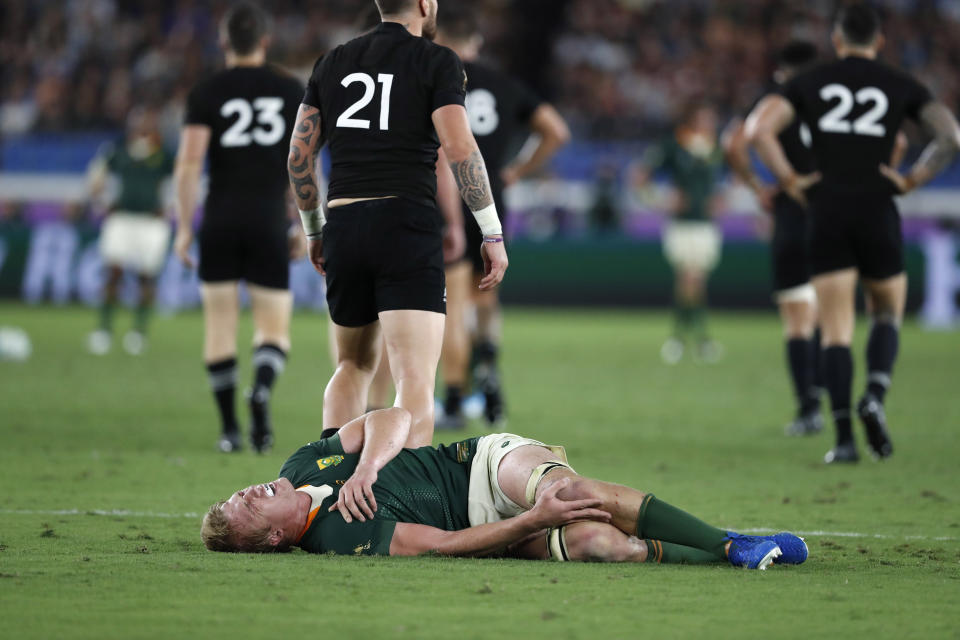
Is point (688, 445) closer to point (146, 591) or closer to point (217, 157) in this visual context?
point (217, 157)

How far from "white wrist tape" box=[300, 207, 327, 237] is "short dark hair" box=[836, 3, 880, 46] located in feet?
13.0

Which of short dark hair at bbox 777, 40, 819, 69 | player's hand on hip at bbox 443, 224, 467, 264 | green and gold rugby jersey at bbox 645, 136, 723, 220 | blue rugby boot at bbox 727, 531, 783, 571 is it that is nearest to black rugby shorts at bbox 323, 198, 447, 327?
blue rugby boot at bbox 727, 531, 783, 571

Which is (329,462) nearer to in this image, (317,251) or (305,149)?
(317,251)

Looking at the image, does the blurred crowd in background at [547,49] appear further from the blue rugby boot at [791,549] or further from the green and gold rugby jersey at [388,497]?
the blue rugby boot at [791,549]

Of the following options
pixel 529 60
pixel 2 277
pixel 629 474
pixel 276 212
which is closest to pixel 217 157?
pixel 276 212

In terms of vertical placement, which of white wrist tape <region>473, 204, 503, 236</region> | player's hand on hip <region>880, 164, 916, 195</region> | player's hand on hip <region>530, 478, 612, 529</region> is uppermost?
player's hand on hip <region>880, 164, 916, 195</region>

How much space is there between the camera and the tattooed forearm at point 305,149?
648 centimetres

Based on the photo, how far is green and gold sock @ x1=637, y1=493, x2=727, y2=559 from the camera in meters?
5.27

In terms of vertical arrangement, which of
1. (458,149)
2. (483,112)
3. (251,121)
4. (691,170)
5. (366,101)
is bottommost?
(458,149)

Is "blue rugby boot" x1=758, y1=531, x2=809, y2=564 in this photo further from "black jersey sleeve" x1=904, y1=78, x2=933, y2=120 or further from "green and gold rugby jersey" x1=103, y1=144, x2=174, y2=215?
"green and gold rugby jersey" x1=103, y1=144, x2=174, y2=215

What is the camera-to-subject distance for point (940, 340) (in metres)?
19.9

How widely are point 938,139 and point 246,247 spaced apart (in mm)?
4376

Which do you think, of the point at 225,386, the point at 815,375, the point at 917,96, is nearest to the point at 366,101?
the point at 225,386

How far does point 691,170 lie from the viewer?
18.0 metres
